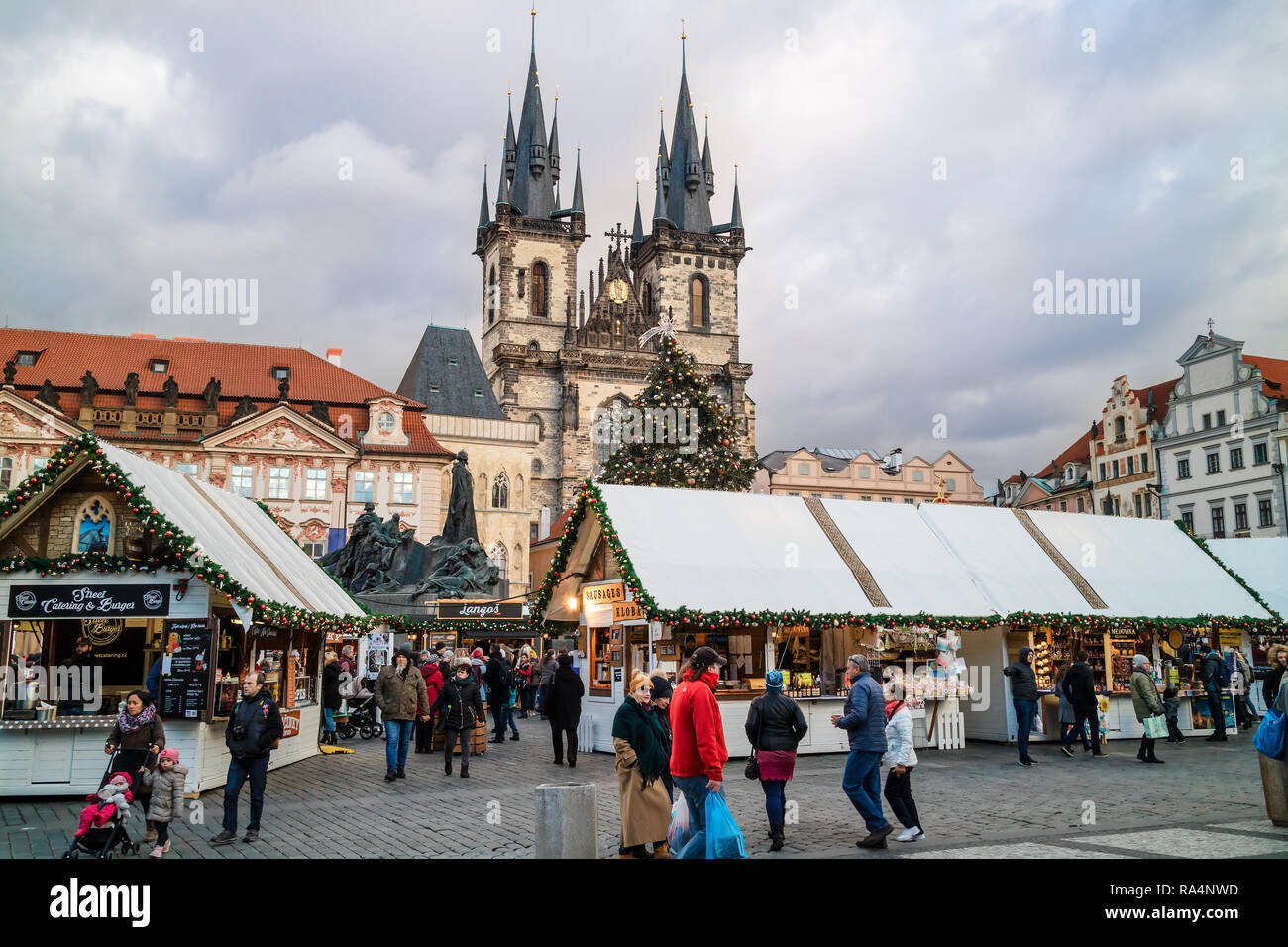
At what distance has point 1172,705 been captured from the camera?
666 inches

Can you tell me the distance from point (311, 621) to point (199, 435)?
33.1 m

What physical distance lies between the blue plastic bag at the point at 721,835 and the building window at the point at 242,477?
127ft

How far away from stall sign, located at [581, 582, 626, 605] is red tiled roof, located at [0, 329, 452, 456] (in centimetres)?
2878

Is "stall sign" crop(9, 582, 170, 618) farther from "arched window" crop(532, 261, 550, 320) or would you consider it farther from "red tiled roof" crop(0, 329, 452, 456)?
"arched window" crop(532, 261, 550, 320)

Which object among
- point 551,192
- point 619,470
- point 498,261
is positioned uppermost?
point 551,192

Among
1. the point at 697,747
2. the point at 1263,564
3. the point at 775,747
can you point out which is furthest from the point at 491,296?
the point at 697,747

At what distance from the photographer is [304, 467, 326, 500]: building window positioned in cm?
4281

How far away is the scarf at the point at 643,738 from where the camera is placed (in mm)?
7734

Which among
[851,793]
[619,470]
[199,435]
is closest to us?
[851,793]

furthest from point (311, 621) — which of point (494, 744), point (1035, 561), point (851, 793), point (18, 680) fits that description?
point (1035, 561)

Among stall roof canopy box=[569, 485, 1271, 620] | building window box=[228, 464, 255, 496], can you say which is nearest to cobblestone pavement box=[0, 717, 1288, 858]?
stall roof canopy box=[569, 485, 1271, 620]

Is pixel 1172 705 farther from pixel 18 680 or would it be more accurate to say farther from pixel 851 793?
pixel 18 680

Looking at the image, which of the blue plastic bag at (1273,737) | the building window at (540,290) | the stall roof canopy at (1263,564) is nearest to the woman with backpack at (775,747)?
the blue plastic bag at (1273,737)

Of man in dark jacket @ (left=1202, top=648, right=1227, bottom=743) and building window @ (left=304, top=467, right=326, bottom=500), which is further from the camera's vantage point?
building window @ (left=304, top=467, right=326, bottom=500)
